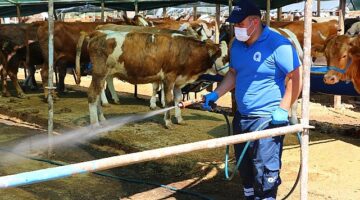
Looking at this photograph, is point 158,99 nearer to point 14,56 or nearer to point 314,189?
point 14,56

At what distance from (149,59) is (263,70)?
17.2ft

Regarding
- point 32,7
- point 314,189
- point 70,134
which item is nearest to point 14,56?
point 32,7

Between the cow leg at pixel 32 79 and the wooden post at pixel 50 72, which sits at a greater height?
the wooden post at pixel 50 72

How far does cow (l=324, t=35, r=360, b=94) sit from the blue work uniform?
11.1ft

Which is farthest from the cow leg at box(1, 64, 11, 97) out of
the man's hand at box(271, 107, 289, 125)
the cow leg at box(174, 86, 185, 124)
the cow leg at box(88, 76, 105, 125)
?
the man's hand at box(271, 107, 289, 125)

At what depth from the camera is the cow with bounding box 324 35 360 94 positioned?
7.72 metres

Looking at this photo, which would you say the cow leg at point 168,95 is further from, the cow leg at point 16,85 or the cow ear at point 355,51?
the cow leg at point 16,85

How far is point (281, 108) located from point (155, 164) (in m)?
3.66

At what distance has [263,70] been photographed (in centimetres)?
452

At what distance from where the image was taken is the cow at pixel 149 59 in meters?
9.47

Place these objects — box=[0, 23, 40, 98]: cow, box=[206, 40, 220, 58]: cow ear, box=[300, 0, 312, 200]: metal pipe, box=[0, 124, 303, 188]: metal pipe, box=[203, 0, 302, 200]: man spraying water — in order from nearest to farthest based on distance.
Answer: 1. box=[0, 124, 303, 188]: metal pipe
2. box=[300, 0, 312, 200]: metal pipe
3. box=[203, 0, 302, 200]: man spraying water
4. box=[206, 40, 220, 58]: cow ear
5. box=[0, 23, 40, 98]: cow

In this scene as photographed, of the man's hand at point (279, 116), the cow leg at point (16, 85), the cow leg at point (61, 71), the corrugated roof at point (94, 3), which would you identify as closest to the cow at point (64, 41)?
the cow leg at point (61, 71)

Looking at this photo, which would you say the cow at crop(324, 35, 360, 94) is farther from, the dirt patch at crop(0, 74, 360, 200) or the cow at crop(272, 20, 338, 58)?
the cow at crop(272, 20, 338, 58)

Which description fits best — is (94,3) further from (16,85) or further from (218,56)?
(218,56)
